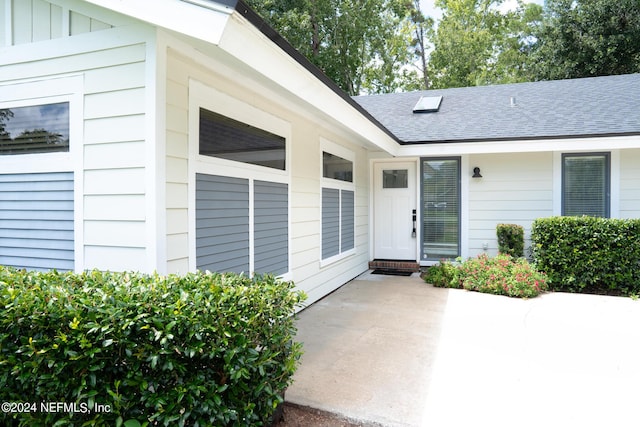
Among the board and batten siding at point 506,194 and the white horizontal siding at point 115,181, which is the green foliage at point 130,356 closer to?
the white horizontal siding at point 115,181

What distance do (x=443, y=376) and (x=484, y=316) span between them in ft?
6.22

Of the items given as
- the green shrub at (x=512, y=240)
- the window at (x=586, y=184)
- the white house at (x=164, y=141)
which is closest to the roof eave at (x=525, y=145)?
the window at (x=586, y=184)

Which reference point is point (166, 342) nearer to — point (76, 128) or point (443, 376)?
point (76, 128)

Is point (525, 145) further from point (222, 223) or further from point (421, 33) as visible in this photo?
point (421, 33)

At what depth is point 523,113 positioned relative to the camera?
7773mm

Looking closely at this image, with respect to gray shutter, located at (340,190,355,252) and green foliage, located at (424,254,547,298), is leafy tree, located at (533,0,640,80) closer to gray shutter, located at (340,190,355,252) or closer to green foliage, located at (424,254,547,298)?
green foliage, located at (424,254,547,298)

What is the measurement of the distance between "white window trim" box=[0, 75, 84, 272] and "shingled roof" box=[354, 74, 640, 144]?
5588 millimetres

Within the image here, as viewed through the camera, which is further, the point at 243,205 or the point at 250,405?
the point at 243,205

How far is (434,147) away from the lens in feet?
23.1

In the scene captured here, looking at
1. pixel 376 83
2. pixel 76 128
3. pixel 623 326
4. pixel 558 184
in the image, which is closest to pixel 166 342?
pixel 76 128

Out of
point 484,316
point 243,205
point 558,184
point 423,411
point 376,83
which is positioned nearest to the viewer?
point 423,411

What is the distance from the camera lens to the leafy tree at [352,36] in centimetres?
1788

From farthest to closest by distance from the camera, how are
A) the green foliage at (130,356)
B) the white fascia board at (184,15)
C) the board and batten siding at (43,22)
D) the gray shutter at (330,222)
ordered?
the gray shutter at (330,222)
the board and batten siding at (43,22)
the white fascia board at (184,15)
the green foliage at (130,356)

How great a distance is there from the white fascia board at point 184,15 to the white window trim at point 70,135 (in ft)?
2.31
